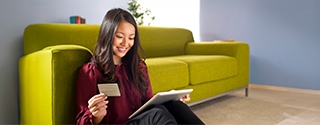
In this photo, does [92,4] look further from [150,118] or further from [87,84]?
[150,118]

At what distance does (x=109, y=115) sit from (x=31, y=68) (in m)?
0.59

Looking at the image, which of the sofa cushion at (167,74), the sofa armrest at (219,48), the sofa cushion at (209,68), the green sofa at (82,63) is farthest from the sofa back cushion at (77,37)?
the sofa cushion at (167,74)

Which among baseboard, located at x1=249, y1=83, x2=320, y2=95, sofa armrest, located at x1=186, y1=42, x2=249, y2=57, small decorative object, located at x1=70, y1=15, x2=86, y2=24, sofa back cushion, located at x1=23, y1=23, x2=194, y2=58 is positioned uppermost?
small decorative object, located at x1=70, y1=15, x2=86, y2=24

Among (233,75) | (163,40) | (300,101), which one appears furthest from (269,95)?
(163,40)

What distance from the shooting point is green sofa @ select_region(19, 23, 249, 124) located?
127cm

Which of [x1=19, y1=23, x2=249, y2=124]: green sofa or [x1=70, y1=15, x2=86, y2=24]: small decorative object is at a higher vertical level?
[x1=70, y1=15, x2=86, y2=24]: small decorative object

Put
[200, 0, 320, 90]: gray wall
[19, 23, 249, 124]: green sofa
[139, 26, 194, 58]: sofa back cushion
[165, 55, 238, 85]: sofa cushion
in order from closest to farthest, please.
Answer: [19, 23, 249, 124]: green sofa < [165, 55, 238, 85]: sofa cushion < [139, 26, 194, 58]: sofa back cushion < [200, 0, 320, 90]: gray wall

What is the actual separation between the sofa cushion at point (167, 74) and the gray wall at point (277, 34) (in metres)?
1.55

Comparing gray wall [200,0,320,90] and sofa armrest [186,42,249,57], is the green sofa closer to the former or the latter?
sofa armrest [186,42,249,57]

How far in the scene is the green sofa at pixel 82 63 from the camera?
127cm

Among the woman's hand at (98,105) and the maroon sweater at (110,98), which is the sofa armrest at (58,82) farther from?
the woman's hand at (98,105)

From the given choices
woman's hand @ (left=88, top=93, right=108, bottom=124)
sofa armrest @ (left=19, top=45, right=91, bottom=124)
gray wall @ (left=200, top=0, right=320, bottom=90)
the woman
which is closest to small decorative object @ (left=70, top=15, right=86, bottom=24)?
sofa armrest @ (left=19, top=45, right=91, bottom=124)

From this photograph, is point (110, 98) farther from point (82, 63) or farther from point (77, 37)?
point (77, 37)

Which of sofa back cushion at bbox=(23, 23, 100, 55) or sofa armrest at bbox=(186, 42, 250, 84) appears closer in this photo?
sofa back cushion at bbox=(23, 23, 100, 55)
